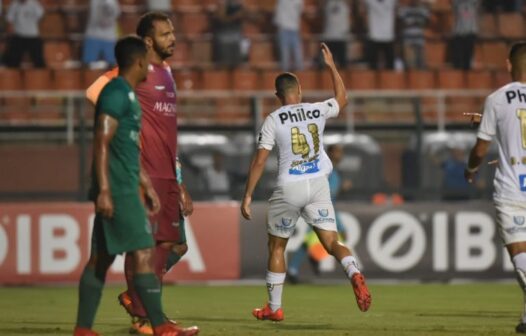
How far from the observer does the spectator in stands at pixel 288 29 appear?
26141mm

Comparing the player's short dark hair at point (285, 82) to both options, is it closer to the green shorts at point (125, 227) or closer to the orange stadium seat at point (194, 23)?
the green shorts at point (125, 227)

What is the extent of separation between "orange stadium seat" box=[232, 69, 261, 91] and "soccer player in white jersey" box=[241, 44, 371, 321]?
13.6m

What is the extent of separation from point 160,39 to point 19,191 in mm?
9224

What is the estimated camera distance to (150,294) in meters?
9.55

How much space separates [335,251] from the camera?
39.9 ft

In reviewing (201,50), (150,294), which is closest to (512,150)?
(150,294)

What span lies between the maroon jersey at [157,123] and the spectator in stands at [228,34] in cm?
1512

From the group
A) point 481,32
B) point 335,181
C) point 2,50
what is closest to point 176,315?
point 335,181

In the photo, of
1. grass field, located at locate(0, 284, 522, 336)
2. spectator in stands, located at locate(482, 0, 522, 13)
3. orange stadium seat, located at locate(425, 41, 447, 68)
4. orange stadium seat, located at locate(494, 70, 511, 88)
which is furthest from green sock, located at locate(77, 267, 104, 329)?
spectator in stands, located at locate(482, 0, 522, 13)

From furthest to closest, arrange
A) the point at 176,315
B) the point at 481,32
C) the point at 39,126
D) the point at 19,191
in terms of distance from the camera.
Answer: the point at 481,32 → the point at 39,126 → the point at 19,191 → the point at 176,315

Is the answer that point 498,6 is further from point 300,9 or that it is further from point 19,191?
point 19,191

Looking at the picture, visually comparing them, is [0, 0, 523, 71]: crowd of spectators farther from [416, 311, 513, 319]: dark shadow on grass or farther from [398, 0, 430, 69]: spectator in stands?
[416, 311, 513, 319]: dark shadow on grass

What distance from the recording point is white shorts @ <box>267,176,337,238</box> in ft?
40.2

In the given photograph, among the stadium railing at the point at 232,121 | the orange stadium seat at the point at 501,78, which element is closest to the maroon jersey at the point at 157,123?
the stadium railing at the point at 232,121
